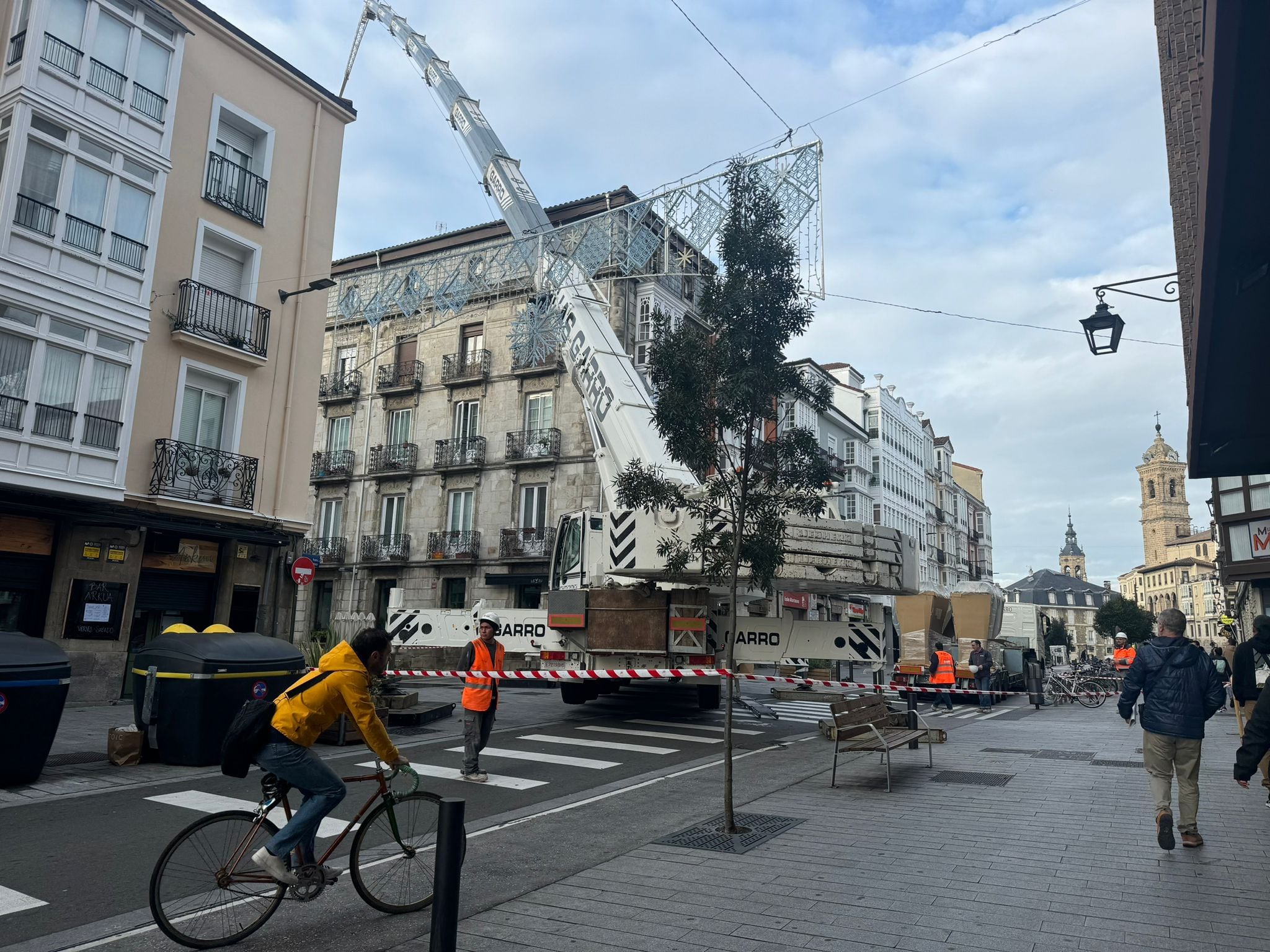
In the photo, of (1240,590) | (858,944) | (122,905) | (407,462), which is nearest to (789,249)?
(858,944)

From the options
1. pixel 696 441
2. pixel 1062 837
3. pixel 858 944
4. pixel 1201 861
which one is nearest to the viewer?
pixel 858 944

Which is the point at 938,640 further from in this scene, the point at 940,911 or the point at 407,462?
the point at 407,462

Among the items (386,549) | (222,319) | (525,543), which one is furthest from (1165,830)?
(386,549)

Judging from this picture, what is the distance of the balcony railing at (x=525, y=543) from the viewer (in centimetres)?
3203

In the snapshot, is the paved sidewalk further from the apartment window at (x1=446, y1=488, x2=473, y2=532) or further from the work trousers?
the apartment window at (x1=446, y1=488, x2=473, y2=532)

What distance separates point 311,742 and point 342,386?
35106mm

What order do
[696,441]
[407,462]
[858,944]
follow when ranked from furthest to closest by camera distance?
[407,462], [696,441], [858,944]

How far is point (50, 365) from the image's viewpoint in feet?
50.9

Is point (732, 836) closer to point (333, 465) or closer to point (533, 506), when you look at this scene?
point (533, 506)

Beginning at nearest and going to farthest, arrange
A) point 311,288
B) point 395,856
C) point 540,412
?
1. point 395,856
2. point 311,288
3. point 540,412

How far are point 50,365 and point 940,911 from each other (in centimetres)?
1616

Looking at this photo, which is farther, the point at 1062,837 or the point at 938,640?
the point at 938,640

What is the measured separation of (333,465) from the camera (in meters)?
37.7

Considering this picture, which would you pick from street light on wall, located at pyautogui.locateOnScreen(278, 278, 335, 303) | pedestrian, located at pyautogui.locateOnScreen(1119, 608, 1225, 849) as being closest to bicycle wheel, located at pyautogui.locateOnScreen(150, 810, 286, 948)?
pedestrian, located at pyautogui.locateOnScreen(1119, 608, 1225, 849)
